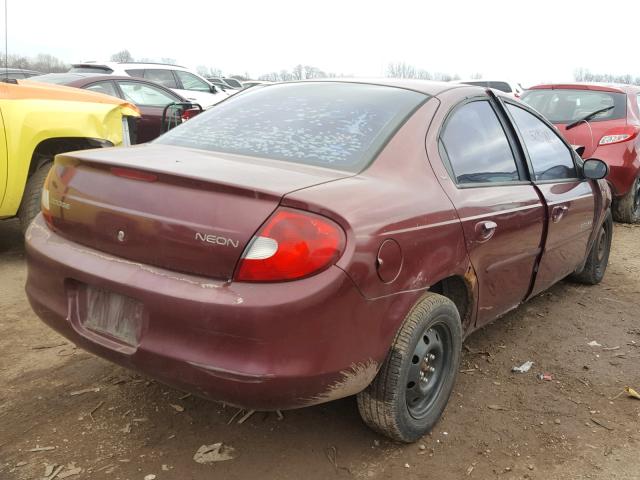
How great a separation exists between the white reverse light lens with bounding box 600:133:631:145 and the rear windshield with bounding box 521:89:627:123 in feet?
0.84

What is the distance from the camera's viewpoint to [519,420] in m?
2.77

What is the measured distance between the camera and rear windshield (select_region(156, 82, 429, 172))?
2.47 meters

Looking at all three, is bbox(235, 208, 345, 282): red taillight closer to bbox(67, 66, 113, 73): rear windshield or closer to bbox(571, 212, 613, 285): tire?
bbox(571, 212, 613, 285): tire

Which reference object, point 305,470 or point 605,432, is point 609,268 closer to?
point 605,432

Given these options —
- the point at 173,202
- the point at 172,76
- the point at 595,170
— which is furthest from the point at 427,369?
the point at 172,76

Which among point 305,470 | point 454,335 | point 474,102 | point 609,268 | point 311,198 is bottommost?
point 609,268

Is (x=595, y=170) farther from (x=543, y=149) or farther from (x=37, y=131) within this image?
(x=37, y=131)

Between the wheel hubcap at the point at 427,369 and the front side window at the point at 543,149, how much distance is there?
4.22ft

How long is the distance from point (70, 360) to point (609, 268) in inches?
178

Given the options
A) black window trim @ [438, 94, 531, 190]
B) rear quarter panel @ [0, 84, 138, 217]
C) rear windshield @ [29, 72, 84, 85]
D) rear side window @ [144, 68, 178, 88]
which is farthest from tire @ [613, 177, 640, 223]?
rear side window @ [144, 68, 178, 88]

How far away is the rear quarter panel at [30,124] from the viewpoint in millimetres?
4445

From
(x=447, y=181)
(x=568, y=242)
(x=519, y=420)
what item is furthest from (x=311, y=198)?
(x=568, y=242)

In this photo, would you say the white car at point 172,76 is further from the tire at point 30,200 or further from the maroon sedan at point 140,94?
the tire at point 30,200

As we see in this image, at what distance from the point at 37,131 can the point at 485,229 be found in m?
3.58
